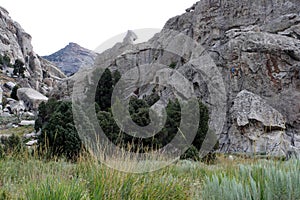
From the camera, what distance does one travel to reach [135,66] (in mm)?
46094

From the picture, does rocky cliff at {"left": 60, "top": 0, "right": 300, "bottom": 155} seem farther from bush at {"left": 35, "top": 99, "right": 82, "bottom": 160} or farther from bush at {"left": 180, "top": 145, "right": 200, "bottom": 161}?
bush at {"left": 35, "top": 99, "right": 82, "bottom": 160}

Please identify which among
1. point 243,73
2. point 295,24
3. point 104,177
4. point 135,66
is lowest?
point 104,177

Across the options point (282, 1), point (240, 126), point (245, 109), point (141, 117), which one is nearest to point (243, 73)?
point (245, 109)

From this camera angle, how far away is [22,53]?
8812cm

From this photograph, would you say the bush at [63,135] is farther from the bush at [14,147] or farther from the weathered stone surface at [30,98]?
the weathered stone surface at [30,98]

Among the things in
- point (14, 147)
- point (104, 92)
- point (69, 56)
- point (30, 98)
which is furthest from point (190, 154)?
point (69, 56)

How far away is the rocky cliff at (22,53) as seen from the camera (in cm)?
7462

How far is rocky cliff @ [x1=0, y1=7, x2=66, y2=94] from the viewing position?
245ft

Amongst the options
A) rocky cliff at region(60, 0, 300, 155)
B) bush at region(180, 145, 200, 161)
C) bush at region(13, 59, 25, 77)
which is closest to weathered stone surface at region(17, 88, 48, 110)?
bush at region(13, 59, 25, 77)

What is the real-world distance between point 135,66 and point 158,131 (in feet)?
98.5

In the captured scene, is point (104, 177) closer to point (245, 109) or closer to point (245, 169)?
point (245, 169)

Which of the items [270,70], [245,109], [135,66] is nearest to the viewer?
[245,109]

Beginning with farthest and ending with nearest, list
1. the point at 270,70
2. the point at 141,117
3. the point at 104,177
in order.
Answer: the point at 270,70 → the point at 141,117 → the point at 104,177

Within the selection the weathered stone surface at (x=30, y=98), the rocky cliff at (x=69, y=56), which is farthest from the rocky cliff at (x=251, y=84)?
the rocky cliff at (x=69, y=56)
